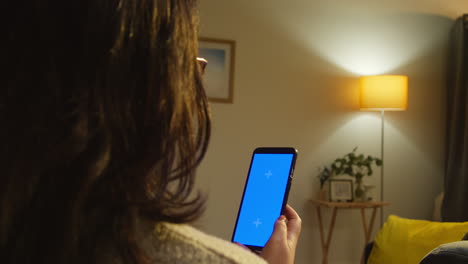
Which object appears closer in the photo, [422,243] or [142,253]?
[142,253]

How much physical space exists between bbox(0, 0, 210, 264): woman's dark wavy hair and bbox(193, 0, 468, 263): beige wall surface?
10.4 ft

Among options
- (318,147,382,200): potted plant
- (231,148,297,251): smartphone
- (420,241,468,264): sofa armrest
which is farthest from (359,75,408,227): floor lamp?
(231,148,297,251): smartphone

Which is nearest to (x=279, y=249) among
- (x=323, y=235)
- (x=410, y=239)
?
(x=410, y=239)

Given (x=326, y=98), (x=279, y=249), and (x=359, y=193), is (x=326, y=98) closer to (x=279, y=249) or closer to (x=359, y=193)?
(x=359, y=193)

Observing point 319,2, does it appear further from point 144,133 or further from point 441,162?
point 144,133

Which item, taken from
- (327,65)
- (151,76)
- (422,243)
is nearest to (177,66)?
(151,76)

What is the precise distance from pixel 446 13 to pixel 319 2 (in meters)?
1.14

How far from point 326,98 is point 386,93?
1.53 ft

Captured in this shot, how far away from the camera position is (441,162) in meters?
4.21

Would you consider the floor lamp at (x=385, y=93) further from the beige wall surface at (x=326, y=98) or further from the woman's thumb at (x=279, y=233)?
the woman's thumb at (x=279, y=233)

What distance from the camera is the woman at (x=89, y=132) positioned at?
41cm

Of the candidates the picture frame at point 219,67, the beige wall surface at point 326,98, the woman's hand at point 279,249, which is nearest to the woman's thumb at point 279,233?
the woman's hand at point 279,249

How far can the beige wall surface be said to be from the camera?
3746 mm

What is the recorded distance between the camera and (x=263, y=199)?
114 cm
